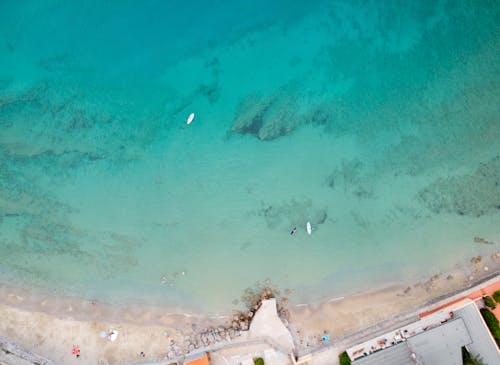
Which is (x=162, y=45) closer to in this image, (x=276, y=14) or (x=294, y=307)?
(x=276, y=14)

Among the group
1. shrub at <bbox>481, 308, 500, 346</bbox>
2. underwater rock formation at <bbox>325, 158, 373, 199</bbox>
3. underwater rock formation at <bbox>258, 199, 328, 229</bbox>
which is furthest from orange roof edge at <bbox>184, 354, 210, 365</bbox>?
shrub at <bbox>481, 308, 500, 346</bbox>

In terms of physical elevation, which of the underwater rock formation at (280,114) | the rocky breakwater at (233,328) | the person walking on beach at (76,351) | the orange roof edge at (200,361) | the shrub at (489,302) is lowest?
the shrub at (489,302)

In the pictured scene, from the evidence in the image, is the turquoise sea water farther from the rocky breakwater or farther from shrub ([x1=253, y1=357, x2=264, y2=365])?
shrub ([x1=253, y1=357, x2=264, y2=365])

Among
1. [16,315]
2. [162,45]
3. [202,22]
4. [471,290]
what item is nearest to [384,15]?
[202,22]

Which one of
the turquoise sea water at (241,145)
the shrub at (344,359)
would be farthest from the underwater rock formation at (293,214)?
the shrub at (344,359)

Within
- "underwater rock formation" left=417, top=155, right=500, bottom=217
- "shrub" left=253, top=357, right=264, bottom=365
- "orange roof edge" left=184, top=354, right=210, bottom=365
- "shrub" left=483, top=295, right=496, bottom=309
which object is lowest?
"shrub" left=483, top=295, right=496, bottom=309

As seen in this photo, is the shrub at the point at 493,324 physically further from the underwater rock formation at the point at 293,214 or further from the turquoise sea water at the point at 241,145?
the underwater rock formation at the point at 293,214

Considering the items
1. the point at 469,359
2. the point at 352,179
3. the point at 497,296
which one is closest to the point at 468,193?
the point at 497,296

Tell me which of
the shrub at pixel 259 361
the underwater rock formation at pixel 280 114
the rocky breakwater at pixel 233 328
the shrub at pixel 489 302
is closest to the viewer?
the shrub at pixel 489 302
